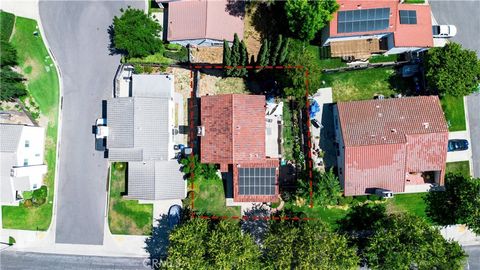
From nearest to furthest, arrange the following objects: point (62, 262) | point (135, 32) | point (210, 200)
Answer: point (135, 32) < point (210, 200) < point (62, 262)

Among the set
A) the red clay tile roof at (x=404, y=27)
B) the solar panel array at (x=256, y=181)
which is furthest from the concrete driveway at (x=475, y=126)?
the solar panel array at (x=256, y=181)

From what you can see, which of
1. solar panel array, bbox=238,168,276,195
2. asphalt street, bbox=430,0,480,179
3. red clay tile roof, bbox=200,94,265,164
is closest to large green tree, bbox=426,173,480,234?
asphalt street, bbox=430,0,480,179

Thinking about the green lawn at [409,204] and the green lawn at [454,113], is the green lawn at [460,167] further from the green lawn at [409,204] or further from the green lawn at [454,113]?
the green lawn at [409,204]

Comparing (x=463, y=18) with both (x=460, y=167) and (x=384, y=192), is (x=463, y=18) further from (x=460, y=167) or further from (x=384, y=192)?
(x=384, y=192)

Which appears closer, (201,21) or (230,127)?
(230,127)

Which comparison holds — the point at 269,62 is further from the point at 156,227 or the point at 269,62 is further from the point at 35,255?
the point at 35,255

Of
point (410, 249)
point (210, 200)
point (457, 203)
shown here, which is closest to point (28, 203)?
point (210, 200)

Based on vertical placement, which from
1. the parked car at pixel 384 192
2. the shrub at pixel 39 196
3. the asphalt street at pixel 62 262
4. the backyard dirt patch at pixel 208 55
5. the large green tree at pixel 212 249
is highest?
the backyard dirt patch at pixel 208 55

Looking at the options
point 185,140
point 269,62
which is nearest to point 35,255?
point 185,140
